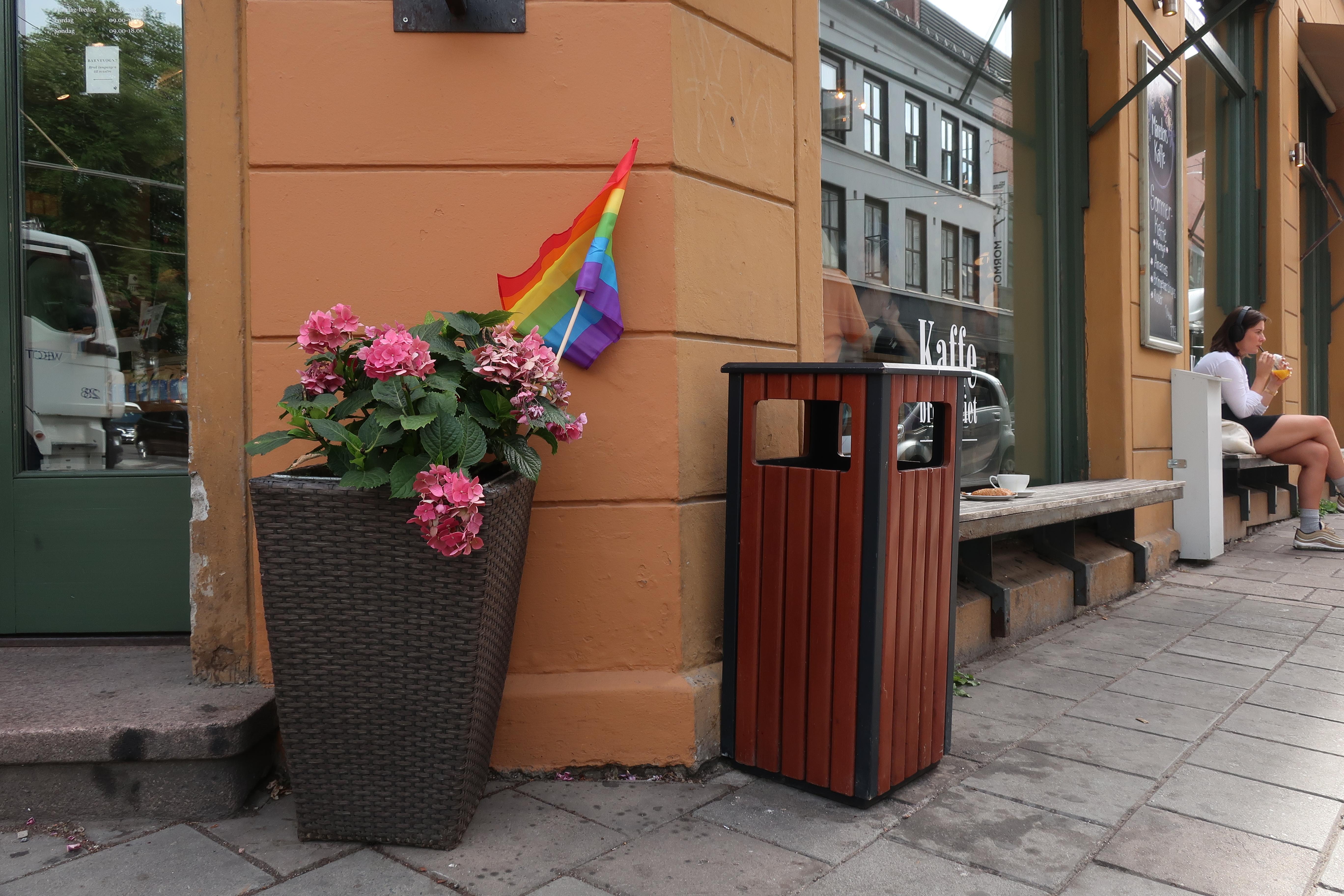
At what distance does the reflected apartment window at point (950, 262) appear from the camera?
16.0ft

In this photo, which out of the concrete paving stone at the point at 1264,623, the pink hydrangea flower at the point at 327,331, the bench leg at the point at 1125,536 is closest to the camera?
the pink hydrangea flower at the point at 327,331

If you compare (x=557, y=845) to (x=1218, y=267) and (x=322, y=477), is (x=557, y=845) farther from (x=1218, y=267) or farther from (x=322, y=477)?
(x=1218, y=267)

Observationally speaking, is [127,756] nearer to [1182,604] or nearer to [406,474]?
[406,474]

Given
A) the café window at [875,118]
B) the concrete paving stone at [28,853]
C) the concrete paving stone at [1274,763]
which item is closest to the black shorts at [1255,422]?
the café window at [875,118]

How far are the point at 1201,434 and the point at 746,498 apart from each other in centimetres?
459

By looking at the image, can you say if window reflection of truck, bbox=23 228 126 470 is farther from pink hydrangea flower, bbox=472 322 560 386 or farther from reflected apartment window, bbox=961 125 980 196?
reflected apartment window, bbox=961 125 980 196

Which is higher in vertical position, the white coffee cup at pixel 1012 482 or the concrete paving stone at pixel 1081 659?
the white coffee cup at pixel 1012 482

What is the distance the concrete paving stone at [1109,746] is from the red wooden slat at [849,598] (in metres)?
0.77

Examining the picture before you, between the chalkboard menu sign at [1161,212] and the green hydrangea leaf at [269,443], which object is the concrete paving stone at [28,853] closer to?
the green hydrangea leaf at [269,443]

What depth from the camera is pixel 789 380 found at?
8.48ft

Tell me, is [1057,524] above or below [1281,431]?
below

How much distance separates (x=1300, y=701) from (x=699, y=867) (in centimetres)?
248

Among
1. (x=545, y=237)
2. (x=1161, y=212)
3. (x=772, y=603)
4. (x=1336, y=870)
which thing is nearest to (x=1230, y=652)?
(x=1336, y=870)

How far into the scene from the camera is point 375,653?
2164 mm
